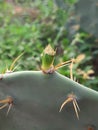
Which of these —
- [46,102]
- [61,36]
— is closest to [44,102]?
[46,102]

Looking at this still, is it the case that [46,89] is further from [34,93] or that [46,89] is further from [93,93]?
[93,93]

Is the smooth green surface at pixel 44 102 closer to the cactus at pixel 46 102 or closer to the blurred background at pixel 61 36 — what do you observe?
the cactus at pixel 46 102

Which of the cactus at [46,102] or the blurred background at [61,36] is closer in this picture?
the cactus at [46,102]

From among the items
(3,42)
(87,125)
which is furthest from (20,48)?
(87,125)

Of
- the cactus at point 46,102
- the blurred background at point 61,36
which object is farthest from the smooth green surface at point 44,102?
the blurred background at point 61,36

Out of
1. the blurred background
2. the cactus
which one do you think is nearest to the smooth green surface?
the cactus

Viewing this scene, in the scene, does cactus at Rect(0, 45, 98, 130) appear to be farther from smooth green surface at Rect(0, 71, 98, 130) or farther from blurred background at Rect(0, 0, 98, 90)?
blurred background at Rect(0, 0, 98, 90)

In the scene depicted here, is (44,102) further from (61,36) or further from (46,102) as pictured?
(61,36)
